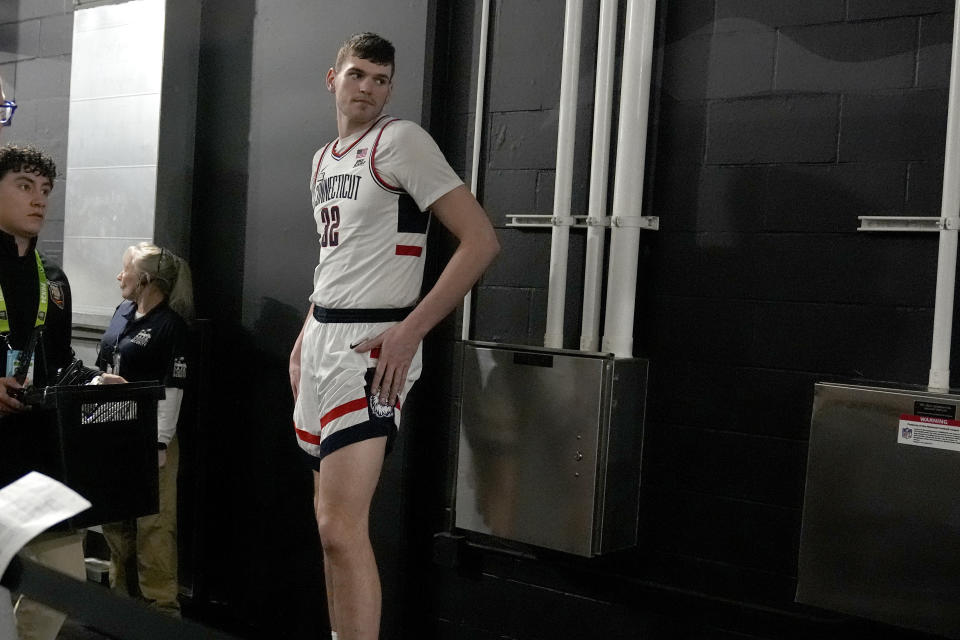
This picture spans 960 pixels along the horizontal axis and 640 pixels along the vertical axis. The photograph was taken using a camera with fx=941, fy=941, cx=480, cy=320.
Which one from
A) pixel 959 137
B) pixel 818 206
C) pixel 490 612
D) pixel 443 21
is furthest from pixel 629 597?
pixel 443 21

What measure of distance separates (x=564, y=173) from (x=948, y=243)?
3.34 ft

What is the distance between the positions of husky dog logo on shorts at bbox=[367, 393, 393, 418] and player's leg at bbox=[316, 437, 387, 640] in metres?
0.07

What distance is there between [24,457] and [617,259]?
1732 millimetres

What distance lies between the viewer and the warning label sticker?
201cm

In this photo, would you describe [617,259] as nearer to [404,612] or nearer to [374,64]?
[374,64]

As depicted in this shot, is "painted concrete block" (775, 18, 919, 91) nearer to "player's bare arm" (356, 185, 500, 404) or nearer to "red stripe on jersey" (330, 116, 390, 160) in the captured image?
"player's bare arm" (356, 185, 500, 404)

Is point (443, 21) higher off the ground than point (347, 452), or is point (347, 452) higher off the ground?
point (443, 21)

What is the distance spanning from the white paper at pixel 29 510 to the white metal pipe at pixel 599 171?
1884 mm

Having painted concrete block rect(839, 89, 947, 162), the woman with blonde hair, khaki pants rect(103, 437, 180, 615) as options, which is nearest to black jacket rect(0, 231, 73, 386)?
the woman with blonde hair

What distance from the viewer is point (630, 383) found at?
255 cm

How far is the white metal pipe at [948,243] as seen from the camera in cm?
212

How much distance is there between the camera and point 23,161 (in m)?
2.88

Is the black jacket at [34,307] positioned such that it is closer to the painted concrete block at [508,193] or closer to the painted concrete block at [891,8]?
the painted concrete block at [508,193]

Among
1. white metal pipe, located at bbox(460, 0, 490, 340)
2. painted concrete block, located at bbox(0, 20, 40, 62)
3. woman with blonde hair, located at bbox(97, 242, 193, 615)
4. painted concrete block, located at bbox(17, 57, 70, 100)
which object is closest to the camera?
white metal pipe, located at bbox(460, 0, 490, 340)
